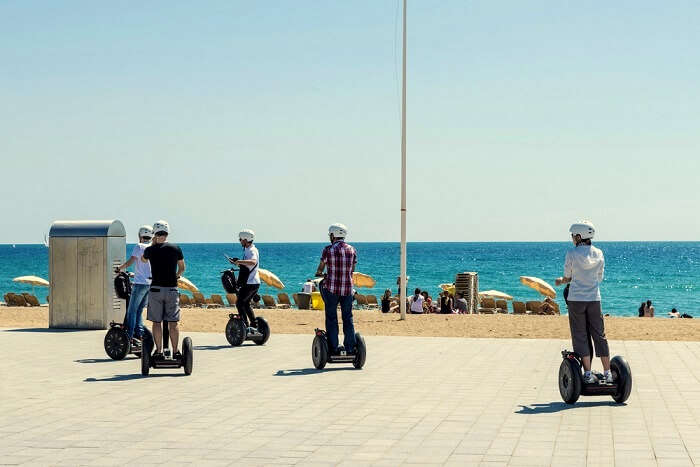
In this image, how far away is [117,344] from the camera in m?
13.2

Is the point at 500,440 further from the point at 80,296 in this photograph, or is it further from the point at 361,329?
the point at 361,329

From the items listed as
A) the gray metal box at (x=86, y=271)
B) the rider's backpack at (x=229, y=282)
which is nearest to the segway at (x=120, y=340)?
the rider's backpack at (x=229, y=282)

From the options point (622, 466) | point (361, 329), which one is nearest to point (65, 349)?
point (361, 329)

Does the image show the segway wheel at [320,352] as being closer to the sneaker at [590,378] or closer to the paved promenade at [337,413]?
the paved promenade at [337,413]

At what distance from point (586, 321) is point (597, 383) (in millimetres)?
597

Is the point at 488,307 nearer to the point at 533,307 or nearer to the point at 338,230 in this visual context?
the point at 533,307

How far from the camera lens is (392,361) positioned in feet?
44.0

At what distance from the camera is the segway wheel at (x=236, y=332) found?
15188 mm

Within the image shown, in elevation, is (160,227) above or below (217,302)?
above

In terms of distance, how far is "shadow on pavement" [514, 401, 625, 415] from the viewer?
918cm

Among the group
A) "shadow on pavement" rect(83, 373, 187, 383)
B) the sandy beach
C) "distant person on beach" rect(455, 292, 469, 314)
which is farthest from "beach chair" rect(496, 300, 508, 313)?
"shadow on pavement" rect(83, 373, 187, 383)

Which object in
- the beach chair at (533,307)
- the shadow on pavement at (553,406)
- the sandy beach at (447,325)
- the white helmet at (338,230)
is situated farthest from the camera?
the beach chair at (533,307)

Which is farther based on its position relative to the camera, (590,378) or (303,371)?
(303,371)

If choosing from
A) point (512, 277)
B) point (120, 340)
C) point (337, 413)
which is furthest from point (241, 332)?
point (512, 277)
